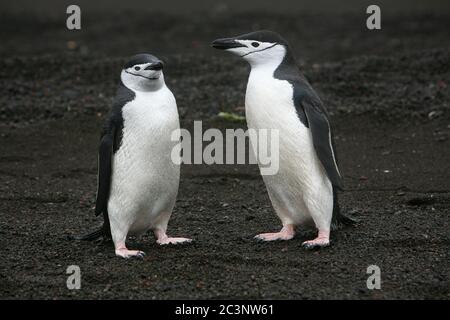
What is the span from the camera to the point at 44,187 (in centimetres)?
785

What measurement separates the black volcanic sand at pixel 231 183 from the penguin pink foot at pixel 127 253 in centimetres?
8

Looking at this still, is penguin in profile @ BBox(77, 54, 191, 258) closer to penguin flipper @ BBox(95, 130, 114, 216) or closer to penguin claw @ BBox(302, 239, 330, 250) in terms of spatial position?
penguin flipper @ BBox(95, 130, 114, 216)

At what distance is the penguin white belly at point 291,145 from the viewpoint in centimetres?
581

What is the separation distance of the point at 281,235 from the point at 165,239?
0.83m

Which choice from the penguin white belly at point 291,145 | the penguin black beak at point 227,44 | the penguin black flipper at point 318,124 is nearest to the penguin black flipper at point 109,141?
the penguin black beak at point 227,44

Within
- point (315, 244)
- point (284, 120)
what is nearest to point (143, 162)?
point (284, 120)

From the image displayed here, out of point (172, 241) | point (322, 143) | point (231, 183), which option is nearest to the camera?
point (322, 143)

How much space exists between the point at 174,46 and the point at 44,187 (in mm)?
5552

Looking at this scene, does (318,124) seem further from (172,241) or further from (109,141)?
(109,141)

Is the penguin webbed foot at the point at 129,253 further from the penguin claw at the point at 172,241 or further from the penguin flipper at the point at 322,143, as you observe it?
the penguin flipper at the point at 322,143

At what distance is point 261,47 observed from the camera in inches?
237

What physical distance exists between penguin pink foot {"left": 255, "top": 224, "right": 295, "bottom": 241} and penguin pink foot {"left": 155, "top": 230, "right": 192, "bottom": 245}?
531 mm

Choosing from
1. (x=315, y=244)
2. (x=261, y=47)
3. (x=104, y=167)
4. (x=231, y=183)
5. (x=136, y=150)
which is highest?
(x=261, y=47)

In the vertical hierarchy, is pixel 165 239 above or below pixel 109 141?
below
